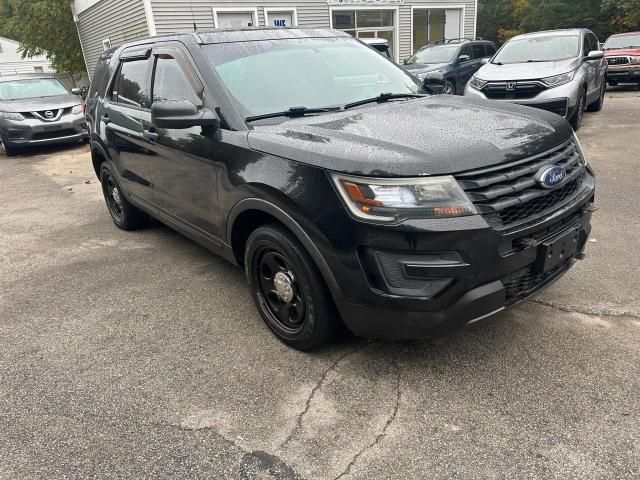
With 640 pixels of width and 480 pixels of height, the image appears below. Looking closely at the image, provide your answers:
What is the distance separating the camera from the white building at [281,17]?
14438 millimetres

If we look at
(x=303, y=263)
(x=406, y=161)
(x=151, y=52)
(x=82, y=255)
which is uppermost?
(x=151, y=52)

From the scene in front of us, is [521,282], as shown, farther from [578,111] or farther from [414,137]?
[578,111]

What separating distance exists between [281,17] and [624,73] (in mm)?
10498

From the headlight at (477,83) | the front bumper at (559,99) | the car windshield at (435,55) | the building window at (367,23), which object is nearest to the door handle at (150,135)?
the front bumper at (559,99)

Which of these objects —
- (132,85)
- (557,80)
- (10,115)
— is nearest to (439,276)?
(132,85)

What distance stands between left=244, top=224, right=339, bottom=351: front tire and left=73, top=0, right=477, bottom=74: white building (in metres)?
11.1

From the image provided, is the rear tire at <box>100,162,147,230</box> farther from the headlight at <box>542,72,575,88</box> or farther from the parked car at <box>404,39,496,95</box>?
the parked car at <box>404,39,496,95</box>

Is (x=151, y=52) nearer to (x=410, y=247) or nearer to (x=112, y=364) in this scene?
(x=112, y=364)

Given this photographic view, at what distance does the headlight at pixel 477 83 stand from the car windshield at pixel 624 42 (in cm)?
958

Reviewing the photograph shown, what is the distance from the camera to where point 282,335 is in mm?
3006

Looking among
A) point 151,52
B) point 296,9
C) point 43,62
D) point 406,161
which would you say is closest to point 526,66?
point 151,52

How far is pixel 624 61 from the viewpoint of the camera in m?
14.4

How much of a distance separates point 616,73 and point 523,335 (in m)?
14.8

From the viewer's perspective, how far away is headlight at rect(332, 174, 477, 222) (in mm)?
2217
